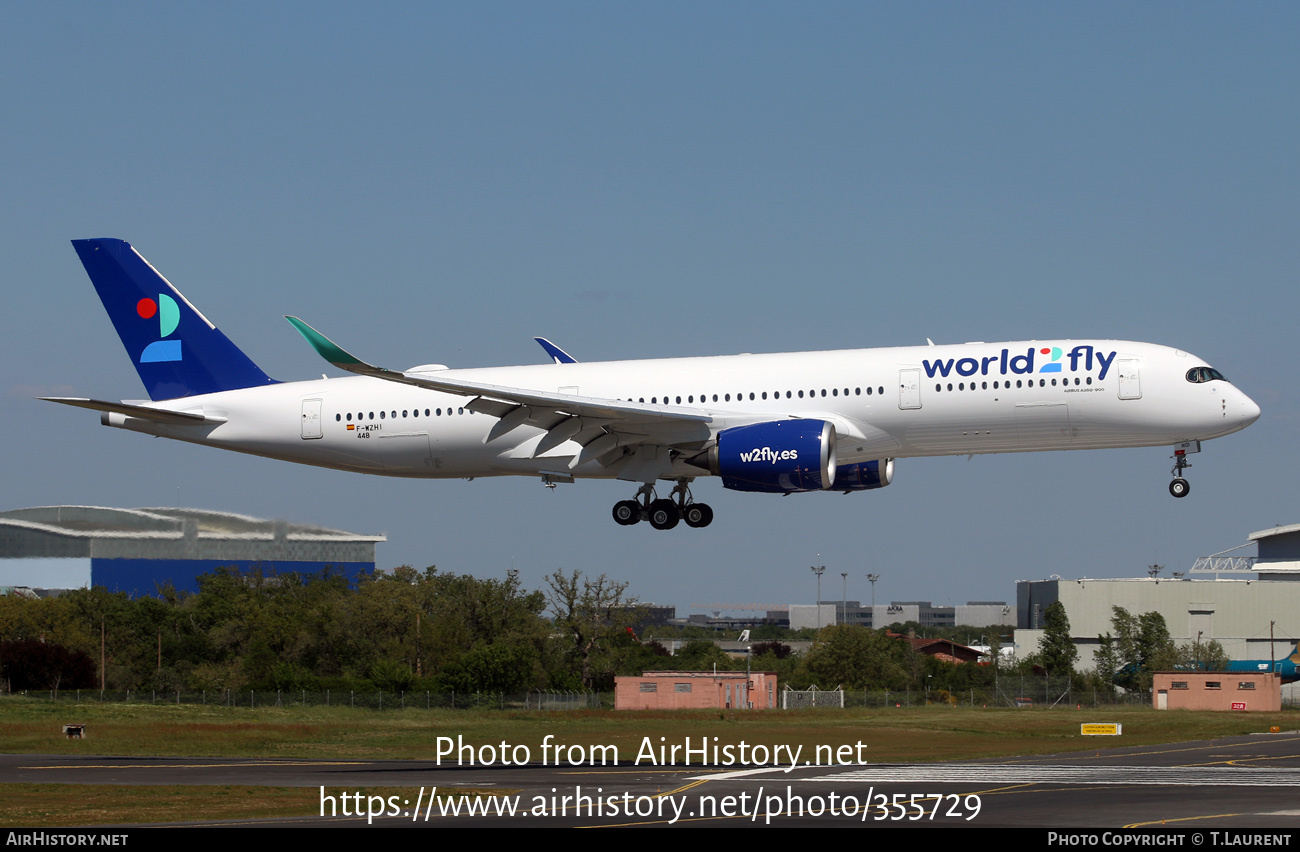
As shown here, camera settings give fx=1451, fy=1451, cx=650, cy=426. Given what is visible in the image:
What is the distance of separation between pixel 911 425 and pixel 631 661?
2261 inches

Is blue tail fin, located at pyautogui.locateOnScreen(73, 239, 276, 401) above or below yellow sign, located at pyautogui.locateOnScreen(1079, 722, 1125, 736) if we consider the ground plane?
above

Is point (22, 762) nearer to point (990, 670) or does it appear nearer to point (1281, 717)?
point (1281, 717)

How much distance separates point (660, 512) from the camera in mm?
42250

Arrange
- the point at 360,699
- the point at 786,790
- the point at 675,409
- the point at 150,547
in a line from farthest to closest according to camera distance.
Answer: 1. the point at 150,547
2. the point at 360,699
3. the point at 675,409
4. the point at 786,790

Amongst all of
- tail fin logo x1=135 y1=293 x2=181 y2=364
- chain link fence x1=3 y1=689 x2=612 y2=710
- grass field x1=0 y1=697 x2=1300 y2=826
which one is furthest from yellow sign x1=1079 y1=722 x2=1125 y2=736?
tail fin logo x1=135 y1=293 x2=181 y2=364

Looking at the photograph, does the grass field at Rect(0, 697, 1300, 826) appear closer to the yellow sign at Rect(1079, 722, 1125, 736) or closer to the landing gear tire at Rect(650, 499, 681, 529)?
the yellow sign at Rect(1079, 722, 1125, 736)

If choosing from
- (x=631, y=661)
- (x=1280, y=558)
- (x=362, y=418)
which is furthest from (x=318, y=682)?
(x=1280, y=558)

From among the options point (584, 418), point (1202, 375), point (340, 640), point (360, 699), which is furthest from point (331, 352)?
point (340, 640)

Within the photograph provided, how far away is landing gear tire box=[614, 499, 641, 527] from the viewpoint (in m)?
42.3

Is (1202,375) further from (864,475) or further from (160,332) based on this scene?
(160,332)

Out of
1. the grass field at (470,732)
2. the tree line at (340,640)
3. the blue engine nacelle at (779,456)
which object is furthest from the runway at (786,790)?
the tree line at (340,640)

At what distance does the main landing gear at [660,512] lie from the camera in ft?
139

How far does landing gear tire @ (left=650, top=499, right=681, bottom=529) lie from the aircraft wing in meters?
2.12

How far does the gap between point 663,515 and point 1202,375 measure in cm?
1519
